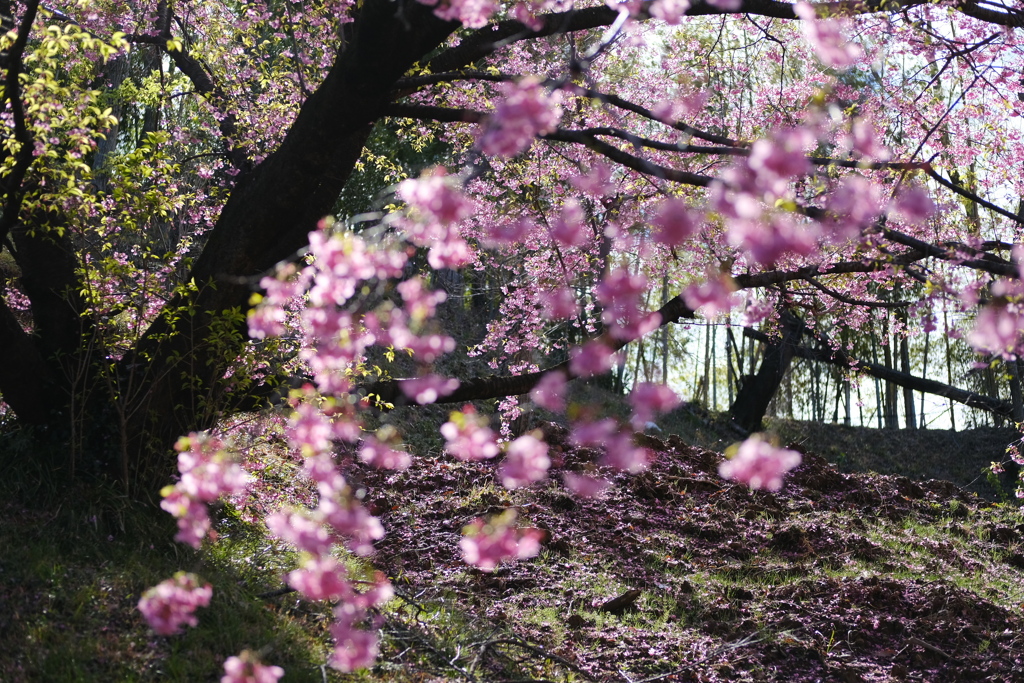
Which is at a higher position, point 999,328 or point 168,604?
point 999,328

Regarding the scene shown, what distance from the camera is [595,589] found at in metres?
5.72

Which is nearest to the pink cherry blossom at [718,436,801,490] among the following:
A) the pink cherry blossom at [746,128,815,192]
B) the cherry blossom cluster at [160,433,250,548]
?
the pink cherry blossom at [746,128,815,192]

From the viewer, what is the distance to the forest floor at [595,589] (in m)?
3.98

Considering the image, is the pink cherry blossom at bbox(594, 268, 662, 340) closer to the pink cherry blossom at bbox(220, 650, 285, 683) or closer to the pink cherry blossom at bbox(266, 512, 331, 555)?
the pink cherry blossom at bbox(266, 512, 331, 555)

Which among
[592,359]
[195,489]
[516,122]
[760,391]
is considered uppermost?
[760,391]

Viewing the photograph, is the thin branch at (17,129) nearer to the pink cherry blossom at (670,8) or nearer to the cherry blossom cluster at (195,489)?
the cherry blossom cluster at (195,489)

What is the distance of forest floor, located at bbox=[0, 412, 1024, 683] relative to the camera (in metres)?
3.98

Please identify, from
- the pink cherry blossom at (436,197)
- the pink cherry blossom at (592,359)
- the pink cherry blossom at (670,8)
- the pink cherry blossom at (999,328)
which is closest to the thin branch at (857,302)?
the pink cherry blossom at (999,328)

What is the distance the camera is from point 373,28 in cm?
405

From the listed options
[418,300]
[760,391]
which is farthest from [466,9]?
[760,391]

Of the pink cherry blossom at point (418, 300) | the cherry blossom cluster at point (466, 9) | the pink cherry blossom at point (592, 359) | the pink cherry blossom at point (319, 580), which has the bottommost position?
the pink cherry blossom at point (319, 580)

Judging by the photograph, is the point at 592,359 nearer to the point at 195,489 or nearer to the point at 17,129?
the point at 195,489

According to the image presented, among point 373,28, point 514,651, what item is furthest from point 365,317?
point 514,651

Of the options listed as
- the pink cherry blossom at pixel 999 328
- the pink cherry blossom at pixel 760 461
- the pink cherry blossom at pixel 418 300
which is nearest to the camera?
the pink cherry blossom at pixel 760 461
